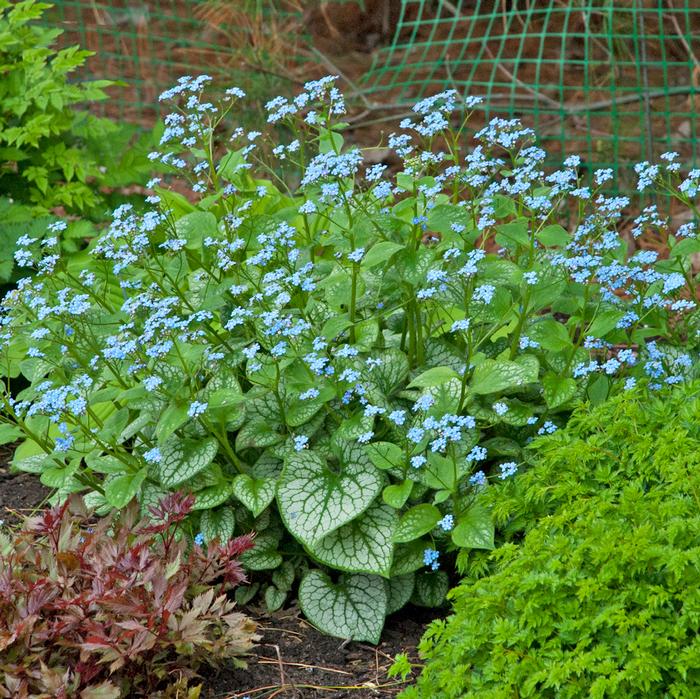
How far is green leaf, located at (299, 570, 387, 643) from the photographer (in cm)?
314

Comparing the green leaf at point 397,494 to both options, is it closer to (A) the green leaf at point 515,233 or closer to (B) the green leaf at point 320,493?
(B) the green leaf at point 320,493

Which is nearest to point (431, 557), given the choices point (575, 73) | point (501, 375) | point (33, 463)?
point (501, 375)

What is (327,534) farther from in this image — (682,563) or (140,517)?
(682,563)

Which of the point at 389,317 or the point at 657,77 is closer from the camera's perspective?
the point at 389,317

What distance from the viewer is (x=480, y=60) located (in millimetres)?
7164

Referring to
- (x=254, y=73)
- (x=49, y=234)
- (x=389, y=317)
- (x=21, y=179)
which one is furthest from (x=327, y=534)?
(x=254, y=73)

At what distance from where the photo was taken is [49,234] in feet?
15.5

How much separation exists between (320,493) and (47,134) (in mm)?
2451

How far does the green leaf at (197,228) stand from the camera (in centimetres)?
349

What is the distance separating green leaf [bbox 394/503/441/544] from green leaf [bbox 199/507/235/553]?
54 centimetres

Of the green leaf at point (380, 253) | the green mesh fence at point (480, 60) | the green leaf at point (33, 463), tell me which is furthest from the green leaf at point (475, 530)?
the green mesh fence at point (480, 60)

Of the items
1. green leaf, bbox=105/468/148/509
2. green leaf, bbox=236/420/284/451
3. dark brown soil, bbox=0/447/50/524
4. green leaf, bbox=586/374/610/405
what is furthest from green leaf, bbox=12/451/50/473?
green leaf, bbox=586/374/610/405

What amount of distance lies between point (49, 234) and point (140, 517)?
1.85m

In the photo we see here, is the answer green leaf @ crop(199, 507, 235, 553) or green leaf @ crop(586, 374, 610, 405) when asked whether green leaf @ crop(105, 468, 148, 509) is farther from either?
green leaf @ crop(586, 374, 610, 405)
